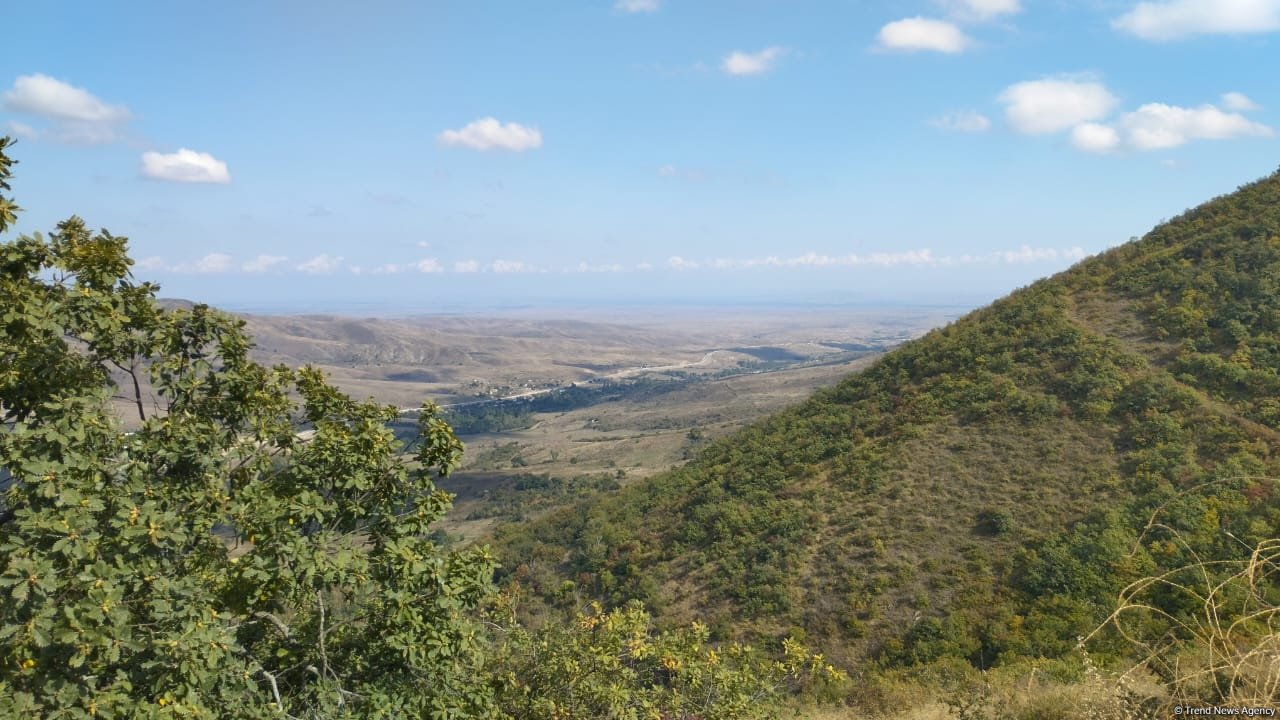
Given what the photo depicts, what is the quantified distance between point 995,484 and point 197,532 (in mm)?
26327

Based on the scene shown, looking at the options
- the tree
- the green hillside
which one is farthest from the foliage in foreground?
the green hillside

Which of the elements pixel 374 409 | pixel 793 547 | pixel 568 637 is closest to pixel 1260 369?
pixel 793 547

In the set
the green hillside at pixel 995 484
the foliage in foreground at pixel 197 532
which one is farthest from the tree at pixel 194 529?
the green hillside at pixel 995 484

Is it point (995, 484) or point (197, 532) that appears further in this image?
point (995, 484)

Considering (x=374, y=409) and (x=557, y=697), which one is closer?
(x=374, y=409)

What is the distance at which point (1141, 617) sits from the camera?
16.2 meters

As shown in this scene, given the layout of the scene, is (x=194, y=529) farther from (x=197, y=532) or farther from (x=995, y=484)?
(x=995, y=484)

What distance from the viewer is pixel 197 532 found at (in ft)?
20.1

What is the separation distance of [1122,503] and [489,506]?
55534 mm

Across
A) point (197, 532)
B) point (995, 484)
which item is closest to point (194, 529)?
point (197, 532)

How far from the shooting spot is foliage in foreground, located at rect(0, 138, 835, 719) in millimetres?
5020

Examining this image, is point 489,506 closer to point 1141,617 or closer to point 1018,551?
point 1018,551

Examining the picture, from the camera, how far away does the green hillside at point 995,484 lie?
19.9 m

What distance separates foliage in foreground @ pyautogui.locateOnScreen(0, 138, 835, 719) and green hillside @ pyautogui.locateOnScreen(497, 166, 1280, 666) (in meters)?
15.8
